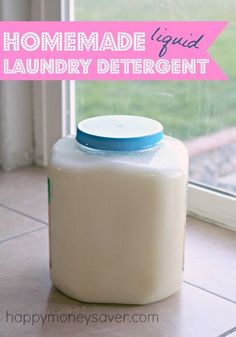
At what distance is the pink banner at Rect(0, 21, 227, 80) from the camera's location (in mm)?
1331

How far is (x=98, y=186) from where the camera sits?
971mm

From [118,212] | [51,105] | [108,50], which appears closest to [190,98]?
[108,50]

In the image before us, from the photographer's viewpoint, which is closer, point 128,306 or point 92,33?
point 128,306

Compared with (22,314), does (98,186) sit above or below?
above

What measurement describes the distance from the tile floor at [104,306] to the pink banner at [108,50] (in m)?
0.28

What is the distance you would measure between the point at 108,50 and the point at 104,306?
550 millimetres

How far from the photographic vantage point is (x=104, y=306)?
1030 mm

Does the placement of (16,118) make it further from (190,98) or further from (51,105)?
(190,98)

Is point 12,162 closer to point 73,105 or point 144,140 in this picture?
point 73,105

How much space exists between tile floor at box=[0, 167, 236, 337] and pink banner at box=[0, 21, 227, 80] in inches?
11.1

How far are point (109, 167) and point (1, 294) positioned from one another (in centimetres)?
25

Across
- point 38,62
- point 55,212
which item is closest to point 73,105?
point 38,62

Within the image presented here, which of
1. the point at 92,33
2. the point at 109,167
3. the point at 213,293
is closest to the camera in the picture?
the point at 109,167

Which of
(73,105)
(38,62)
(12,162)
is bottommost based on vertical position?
(12,162)
